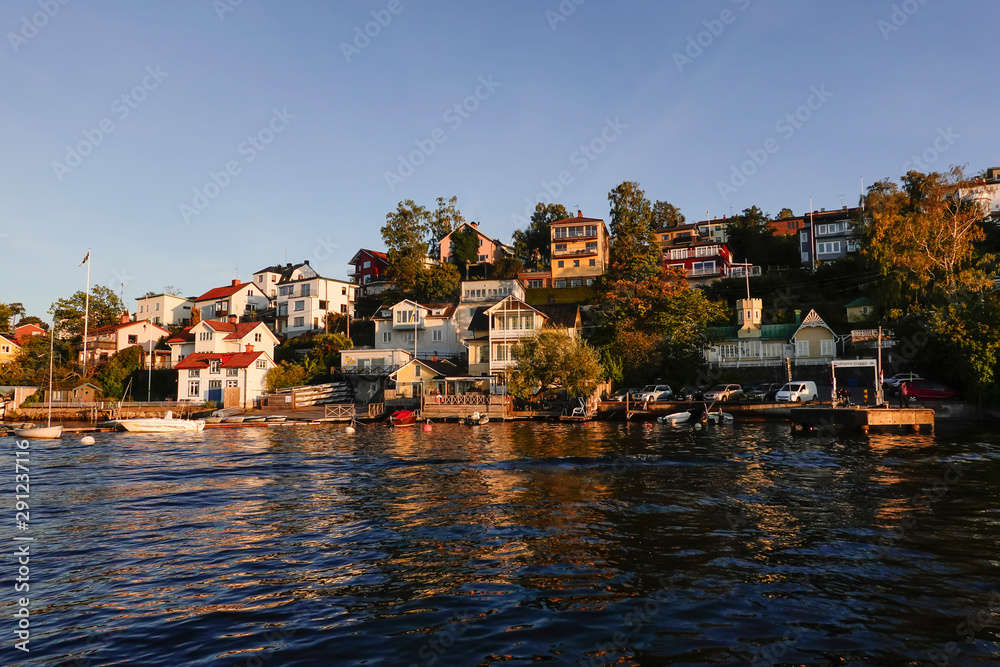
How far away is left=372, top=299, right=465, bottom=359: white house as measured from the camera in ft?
257

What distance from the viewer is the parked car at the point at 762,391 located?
52.7 metres

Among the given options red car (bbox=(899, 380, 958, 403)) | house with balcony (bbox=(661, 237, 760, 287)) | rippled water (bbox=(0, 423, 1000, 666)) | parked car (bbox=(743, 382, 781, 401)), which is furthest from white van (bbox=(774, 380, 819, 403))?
house with balcony (bbox=(661, 237, 760, 287))

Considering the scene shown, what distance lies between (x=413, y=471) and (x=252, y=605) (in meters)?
16.4

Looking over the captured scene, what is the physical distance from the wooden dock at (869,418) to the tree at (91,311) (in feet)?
336

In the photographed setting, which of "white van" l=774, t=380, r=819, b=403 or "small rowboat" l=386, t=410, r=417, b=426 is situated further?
"small rowboat" l=386, t=410, r=417, b=426

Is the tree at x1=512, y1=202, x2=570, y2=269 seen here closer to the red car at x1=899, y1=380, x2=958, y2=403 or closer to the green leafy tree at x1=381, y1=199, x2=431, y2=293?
the green leafy tree at x1=381, y1=199, x2=431, y2=293

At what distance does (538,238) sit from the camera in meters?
107

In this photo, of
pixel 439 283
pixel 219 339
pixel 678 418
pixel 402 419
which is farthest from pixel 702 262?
pixel 219 339

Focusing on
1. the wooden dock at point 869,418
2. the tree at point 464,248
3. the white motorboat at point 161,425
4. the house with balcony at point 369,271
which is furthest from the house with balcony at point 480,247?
the wooden dock at point 869,418

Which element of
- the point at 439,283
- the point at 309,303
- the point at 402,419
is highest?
the point at 439,283

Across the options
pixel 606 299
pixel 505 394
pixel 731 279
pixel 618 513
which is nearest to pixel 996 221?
pixel 731 279

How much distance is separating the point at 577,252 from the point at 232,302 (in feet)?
188

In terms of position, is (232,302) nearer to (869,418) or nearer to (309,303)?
(309,303)

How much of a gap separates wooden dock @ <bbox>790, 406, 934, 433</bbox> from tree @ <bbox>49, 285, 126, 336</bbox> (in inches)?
4033
